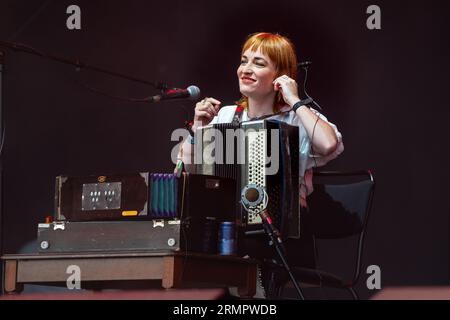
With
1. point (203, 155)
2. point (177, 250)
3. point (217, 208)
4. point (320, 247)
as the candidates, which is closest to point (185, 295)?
point (177, 250)

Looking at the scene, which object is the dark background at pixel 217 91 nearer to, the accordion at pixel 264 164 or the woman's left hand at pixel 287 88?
the woman's left hand at pixel 287 88

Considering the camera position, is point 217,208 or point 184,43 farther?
point 184,43

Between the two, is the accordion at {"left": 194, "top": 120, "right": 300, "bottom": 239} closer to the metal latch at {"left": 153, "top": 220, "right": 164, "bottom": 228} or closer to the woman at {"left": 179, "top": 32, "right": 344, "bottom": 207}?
the woman at {"left": 179, "top": 32, "right": 344, "bottom": 207}

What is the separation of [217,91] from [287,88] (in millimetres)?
1662

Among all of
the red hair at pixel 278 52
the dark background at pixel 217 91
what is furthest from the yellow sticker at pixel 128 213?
the dark background at pixel 217 91

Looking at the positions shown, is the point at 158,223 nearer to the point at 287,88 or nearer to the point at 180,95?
the point at 180,95

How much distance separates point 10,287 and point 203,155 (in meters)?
0.94

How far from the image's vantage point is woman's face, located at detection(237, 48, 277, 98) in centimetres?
371

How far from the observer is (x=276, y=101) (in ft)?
12.4

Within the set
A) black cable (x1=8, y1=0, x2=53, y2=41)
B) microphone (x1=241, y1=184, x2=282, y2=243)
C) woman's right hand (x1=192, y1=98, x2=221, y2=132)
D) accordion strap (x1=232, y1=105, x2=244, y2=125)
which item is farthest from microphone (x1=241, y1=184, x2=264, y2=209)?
black cable (x1=8, y1=0, x2=53, y2=41)

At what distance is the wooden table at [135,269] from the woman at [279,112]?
12.2 inches

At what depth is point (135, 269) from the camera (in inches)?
111

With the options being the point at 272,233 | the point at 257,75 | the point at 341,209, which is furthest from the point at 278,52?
the point at 272,233
